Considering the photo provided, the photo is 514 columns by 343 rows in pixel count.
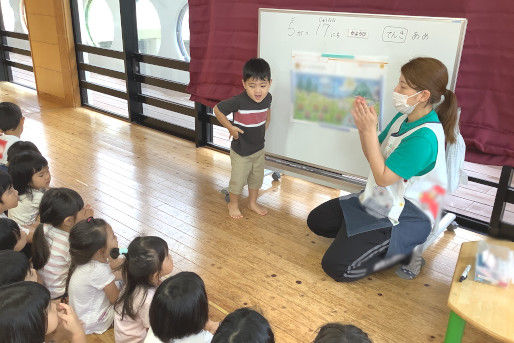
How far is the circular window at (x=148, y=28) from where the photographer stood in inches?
174

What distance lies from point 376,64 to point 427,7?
1.20ft

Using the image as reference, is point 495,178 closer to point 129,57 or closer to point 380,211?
point 380,211

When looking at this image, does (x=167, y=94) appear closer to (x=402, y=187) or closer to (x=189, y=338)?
(x=402, y=187)

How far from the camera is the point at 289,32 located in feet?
8.87

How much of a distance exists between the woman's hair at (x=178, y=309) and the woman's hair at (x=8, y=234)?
2.44ft

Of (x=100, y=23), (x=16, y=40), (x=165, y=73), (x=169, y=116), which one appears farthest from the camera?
(x=16, y=40)

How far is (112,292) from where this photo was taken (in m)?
1.78

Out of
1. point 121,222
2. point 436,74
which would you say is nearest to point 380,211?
point 436,74

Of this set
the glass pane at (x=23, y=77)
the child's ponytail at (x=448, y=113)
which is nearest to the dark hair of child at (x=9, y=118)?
the child's ponytail at (x=448, y=113)

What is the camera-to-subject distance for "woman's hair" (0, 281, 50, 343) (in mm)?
1102

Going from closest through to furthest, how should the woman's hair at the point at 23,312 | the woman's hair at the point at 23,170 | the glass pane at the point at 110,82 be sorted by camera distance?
1. the woman's hair at the point at 23,312
2. the woman's hair at the point at 23,170
3. the glass pane at the point at 110,82

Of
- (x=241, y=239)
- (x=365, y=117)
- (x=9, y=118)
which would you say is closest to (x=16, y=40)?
(x=9, y=118)

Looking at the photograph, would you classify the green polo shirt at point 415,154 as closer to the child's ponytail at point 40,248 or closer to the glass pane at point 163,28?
the child's ponytail at point 40,248

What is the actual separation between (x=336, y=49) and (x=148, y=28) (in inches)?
104
